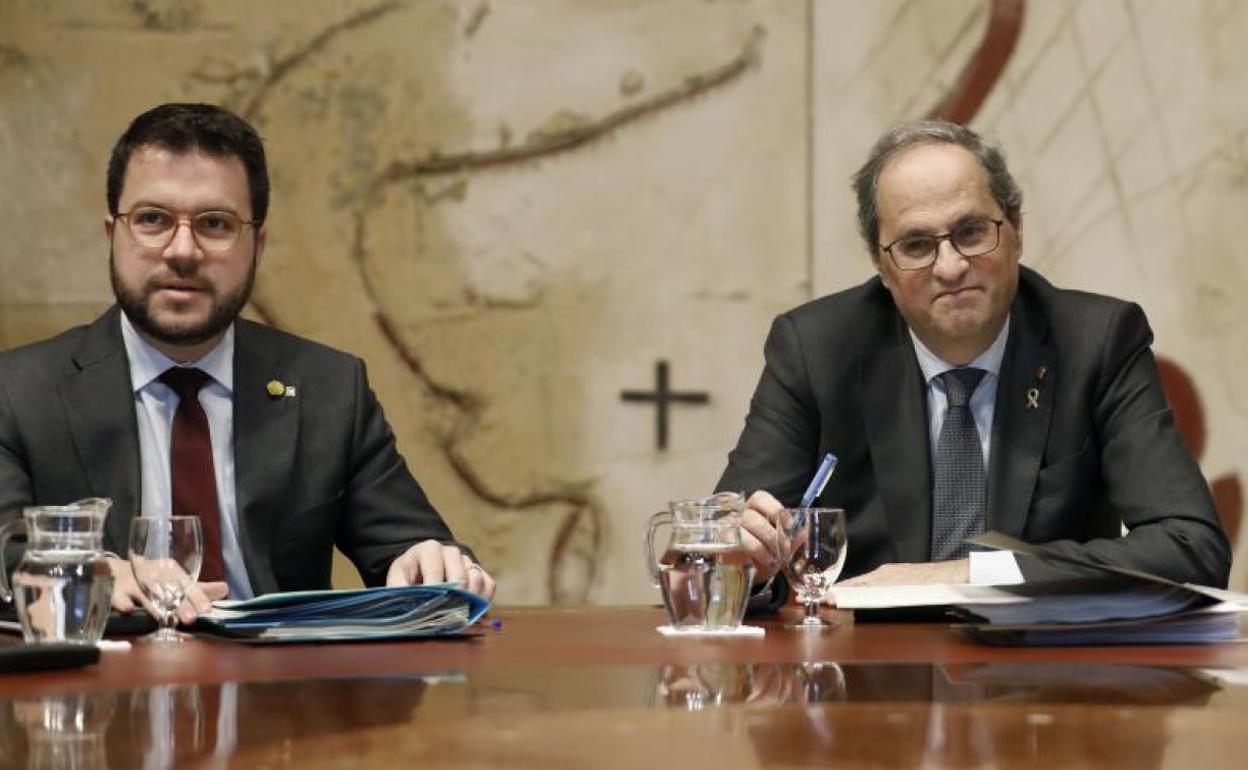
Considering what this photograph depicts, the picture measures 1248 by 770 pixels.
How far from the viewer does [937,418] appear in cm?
302

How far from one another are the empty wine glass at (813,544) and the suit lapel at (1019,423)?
63cm

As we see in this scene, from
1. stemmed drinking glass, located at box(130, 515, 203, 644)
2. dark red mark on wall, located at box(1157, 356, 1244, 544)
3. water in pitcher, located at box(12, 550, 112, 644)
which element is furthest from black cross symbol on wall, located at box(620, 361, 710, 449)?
water in pitcher, located at box(12, 550, 112, 644)

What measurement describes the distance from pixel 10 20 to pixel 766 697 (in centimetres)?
337

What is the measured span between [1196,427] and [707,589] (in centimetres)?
248

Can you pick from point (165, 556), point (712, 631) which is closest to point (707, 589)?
point (712, 631)

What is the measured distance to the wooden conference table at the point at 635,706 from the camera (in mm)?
1336

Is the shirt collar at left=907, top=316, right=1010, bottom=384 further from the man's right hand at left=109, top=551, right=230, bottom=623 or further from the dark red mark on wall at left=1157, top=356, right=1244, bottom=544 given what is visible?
the dark red mark on wall at left=1157, top=356, right=1244, bottom=544

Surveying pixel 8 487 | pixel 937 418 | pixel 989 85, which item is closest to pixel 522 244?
pixel 989 85

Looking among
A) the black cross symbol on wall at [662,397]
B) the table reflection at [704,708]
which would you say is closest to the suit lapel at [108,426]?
the table reflection at [704,708]

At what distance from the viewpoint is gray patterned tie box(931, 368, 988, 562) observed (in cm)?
292

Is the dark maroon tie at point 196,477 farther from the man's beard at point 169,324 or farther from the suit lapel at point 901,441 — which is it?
the suit lapel at point 901,441

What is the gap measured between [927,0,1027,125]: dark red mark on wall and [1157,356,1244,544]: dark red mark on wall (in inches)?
29.1

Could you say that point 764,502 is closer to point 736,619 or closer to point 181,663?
point 736,619

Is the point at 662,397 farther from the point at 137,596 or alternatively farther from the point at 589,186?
the point at 137,596
